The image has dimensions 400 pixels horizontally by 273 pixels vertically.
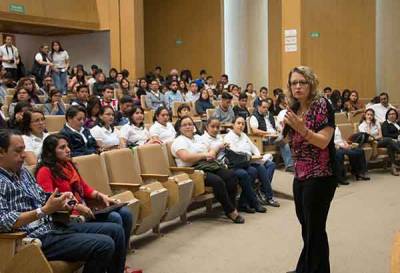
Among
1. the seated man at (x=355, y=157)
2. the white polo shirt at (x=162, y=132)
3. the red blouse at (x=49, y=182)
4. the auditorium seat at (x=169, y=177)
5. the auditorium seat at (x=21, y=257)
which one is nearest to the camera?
the auditorium seat at (x=21, y=257)

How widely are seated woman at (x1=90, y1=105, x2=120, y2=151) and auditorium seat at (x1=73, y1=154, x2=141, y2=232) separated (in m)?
1.27

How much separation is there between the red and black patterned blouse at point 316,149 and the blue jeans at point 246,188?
2.59m

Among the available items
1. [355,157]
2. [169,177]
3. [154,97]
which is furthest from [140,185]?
[154,97]

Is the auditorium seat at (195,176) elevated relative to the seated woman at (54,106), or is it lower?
lower

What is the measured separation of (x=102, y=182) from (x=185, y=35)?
10.8 m

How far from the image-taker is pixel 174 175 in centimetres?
526

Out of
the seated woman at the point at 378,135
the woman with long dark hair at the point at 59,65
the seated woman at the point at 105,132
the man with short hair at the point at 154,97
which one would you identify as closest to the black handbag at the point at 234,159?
the seated woman at the point at 105,132

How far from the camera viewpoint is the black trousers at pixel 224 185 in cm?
532

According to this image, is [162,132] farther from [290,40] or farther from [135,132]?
[290,40]

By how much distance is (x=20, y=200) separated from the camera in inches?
114

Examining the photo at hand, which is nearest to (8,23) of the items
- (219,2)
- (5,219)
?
(219,2)

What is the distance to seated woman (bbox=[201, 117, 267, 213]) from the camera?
5.70 meters

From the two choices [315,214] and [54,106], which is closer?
[315,214]

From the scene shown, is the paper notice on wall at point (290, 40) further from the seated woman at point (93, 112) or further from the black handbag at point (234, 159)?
the seated woman at point (93, 112)
